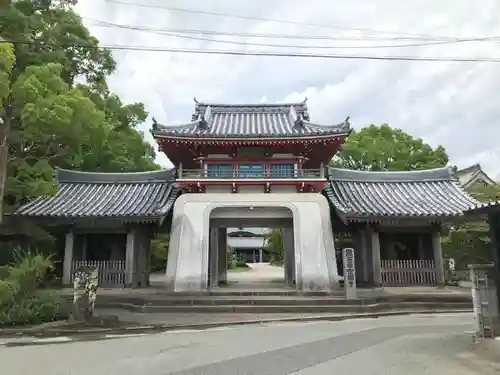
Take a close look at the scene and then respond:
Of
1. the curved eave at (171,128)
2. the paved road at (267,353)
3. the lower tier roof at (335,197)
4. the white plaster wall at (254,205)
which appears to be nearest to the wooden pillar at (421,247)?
the lower tier roof at (335,197)

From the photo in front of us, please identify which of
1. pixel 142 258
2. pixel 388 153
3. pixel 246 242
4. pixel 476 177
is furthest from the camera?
pixel 246 242

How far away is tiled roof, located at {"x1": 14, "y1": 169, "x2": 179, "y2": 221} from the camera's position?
1708cm

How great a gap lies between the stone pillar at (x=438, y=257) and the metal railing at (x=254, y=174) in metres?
6.05

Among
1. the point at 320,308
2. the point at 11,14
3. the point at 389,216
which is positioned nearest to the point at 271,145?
the point at 389,216

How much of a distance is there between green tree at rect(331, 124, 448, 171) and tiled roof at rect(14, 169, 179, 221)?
20497mm

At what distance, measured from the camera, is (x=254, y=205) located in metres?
16.2

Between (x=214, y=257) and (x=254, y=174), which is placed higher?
(x=254, y=174)

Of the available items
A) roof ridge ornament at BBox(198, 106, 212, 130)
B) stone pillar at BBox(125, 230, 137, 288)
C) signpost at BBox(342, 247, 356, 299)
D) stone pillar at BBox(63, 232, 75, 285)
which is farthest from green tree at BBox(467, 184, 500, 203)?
stone pillar at BBox(63, 232, 75, 285)

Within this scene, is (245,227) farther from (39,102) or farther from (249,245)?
(249,245)

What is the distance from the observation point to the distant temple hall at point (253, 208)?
15.8 m

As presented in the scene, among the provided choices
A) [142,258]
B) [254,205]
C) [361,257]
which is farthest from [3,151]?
[361,257]

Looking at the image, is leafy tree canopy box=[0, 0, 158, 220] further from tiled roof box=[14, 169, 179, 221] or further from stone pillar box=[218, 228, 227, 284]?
stone pillar box=[218, 228, 227, 284]

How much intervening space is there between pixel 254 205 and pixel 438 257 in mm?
8573

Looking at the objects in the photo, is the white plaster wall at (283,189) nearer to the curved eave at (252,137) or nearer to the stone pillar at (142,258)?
the curved eave at (252,137)
